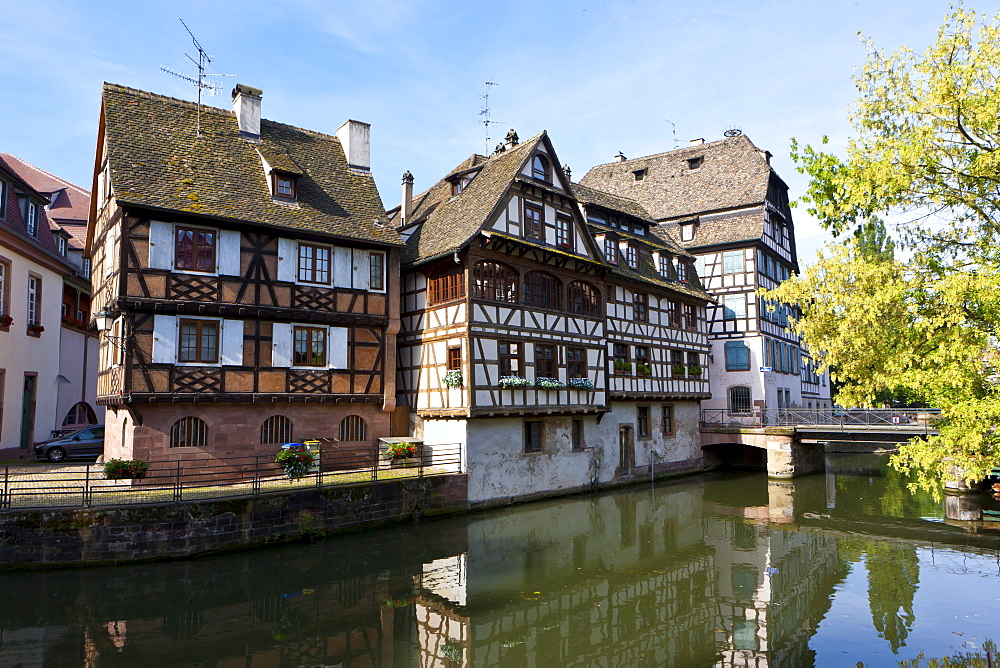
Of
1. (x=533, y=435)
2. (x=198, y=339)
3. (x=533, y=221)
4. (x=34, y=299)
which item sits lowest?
(x=533, y=435)

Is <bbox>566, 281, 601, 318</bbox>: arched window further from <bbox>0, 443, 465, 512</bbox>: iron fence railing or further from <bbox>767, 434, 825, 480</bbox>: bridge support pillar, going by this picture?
<bbox>767, 434, 825, 480</bbox>: bridge support pillar

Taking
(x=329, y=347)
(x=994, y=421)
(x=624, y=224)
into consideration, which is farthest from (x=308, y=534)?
(x=624, y=224)

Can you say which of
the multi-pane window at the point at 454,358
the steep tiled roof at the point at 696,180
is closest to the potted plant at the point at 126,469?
the multi-pane window at the point at 454,358

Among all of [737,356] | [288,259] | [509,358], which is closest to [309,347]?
[288,259]

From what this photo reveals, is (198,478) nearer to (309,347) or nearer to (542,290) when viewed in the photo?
(309,347)

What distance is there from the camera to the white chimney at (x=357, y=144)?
24922 millimetres

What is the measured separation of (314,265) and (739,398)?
2428 cm

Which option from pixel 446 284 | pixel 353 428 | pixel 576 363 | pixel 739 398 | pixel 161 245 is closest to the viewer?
pixel 161 245

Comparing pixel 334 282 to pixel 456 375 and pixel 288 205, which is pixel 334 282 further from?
pixel 456 375

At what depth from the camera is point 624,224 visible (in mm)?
31766

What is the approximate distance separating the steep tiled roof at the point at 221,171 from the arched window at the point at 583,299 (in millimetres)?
7041

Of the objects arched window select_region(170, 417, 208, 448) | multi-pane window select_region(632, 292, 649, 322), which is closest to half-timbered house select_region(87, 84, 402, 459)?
arched window select_region(170, 417, 208, 448)

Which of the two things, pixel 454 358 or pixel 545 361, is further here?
pixel 545 361

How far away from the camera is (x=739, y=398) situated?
117 feet
